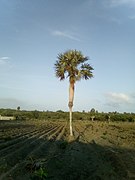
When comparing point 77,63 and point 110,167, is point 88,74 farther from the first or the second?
point 110,167

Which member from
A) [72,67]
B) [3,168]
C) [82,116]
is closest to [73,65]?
[72,67]

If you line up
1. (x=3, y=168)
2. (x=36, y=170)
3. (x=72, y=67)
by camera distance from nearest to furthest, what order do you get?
(x=36, y=170), (x=3, y=168), (x=72, y=67)

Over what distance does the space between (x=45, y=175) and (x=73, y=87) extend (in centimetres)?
2752

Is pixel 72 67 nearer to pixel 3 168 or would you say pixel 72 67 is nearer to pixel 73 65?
pixel 73 65

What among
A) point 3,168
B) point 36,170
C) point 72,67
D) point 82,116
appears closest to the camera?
point 36,170

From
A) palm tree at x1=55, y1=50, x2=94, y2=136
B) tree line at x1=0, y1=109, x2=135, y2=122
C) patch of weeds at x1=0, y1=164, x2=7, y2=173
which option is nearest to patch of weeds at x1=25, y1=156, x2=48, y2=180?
patch of weeds at x1=0, y1=164, x2=7, y2=173

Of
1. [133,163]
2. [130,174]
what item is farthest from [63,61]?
[130,174]

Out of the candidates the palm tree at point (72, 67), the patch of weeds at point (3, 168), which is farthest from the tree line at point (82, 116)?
the patch of weeds at point (3, 168)

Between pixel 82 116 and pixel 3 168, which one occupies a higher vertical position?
pixel 82 116

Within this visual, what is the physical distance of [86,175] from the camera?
12.8 meters

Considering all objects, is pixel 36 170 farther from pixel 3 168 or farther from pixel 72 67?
pixel 72 67

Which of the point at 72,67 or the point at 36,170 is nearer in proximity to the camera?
the point at 36,170

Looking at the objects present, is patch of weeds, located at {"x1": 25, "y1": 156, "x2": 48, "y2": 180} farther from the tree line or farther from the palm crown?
the tree line

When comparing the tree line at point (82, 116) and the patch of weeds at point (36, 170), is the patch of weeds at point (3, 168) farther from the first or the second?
the tree line at point (82, 116)
